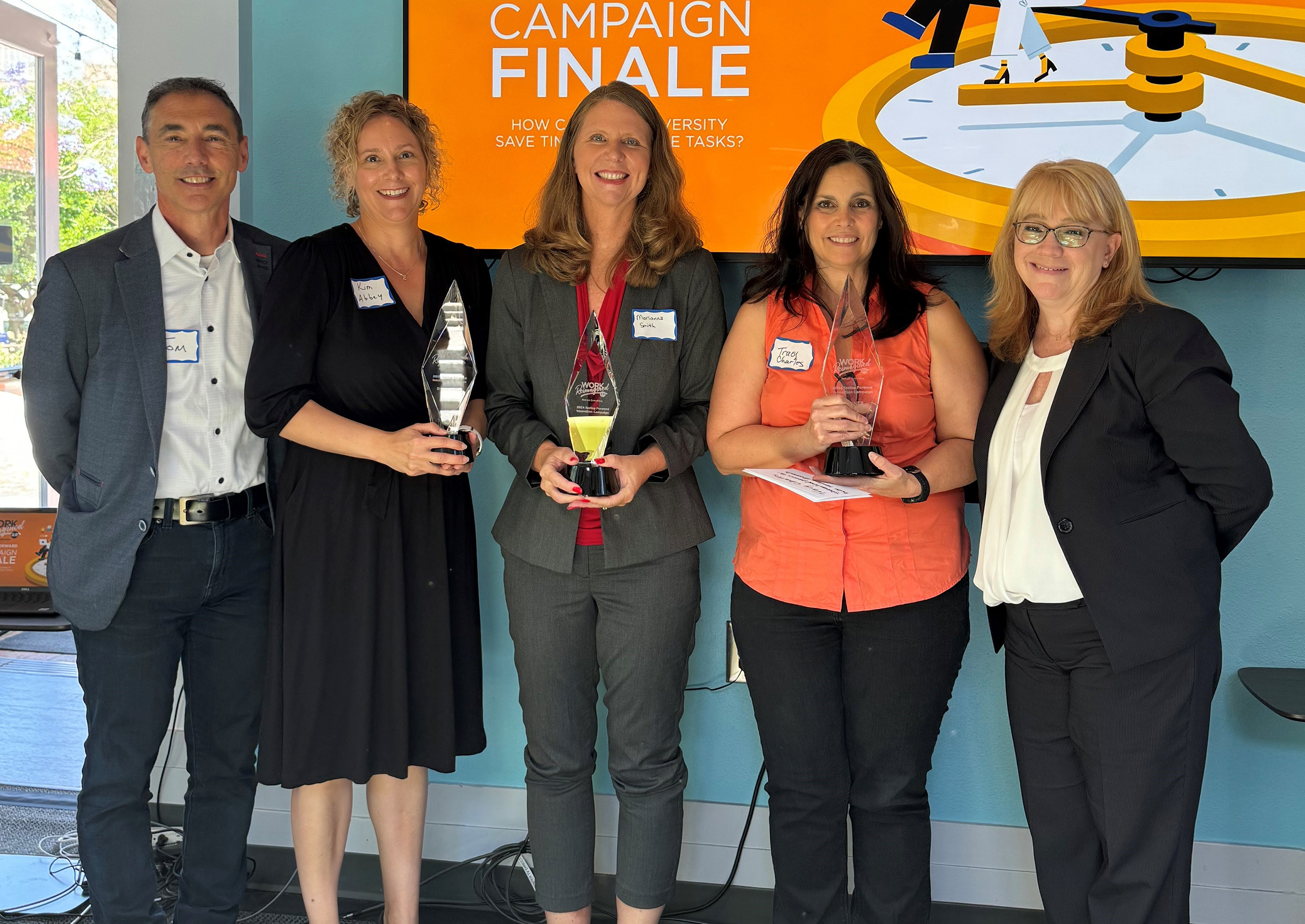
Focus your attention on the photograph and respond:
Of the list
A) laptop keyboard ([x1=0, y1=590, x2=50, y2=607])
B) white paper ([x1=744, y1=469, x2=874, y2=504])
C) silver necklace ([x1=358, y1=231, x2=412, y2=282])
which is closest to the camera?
white paper ([x1=744, y1=469, x2=874, y2=504])

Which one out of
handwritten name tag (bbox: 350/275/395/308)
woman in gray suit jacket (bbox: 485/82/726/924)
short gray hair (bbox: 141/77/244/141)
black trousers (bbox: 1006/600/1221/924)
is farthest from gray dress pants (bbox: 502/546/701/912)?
short gray hair (bbox: 141/77/244/141)

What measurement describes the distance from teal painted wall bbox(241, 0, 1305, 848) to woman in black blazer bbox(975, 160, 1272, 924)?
0.68 metres

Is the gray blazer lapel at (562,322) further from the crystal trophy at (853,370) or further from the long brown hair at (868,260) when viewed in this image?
the crystal trophy at (853,370)

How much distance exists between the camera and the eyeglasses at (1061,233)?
177 centimetres

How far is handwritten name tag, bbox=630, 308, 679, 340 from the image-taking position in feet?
6.84

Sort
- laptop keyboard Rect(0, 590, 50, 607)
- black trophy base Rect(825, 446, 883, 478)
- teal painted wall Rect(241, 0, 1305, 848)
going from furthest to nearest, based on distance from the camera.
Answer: laptop keyboard Rect(0, 590, 50, 607)
teal painted wall Rect(241, 0, 1305, 848)
black trophy base Rect(825, 446, 883, 478)

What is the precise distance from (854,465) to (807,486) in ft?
0.41

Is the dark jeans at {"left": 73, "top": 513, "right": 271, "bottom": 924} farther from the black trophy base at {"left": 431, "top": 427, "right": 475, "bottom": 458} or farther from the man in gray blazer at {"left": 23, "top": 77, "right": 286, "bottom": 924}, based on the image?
the black trophy base at {"left": 431, "top": 427, "right": 475, "bottom": 458}

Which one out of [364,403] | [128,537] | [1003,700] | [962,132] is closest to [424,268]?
[364,403]

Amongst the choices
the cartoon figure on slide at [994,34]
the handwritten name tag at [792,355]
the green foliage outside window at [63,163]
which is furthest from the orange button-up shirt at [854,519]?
the green foliage outside window at [63,163]

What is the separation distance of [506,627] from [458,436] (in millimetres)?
821

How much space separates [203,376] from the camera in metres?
2.14

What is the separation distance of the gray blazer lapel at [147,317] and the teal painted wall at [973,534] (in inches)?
26.0

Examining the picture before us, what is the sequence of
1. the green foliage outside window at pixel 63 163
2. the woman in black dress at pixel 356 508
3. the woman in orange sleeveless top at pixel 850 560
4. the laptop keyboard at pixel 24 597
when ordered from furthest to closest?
the green foliage outside window at pixel 63 163
the laptop keyboard at pixel 24 597
the woman in black dress at pixel 356 508
the woman in orange sleeveless top at pixel 850 560
